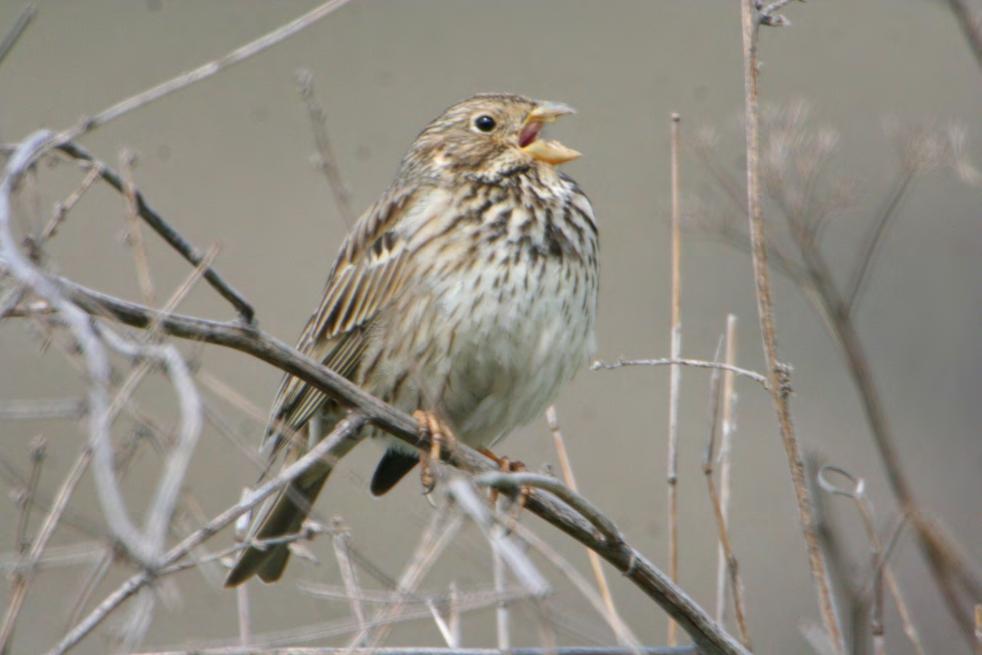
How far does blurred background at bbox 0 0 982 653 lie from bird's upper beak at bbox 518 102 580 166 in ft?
3.26

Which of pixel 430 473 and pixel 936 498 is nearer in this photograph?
pixel 430 473

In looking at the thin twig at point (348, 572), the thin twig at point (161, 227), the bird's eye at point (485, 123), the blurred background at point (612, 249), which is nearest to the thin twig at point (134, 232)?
the thin twig at point (161, 227)

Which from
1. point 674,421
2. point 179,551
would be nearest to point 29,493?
point 179,551

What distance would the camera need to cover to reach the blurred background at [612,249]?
6250mm

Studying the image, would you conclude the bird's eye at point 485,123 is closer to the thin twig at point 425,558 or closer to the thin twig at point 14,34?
the thin twig at point 425,558

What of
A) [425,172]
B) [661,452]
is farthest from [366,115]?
[425,172]

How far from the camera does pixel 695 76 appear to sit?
8398 mm

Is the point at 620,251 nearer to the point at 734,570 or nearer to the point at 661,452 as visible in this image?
the point at 661,452

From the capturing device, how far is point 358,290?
3971mm

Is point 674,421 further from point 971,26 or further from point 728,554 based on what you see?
point 971,26

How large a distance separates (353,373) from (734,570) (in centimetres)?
122

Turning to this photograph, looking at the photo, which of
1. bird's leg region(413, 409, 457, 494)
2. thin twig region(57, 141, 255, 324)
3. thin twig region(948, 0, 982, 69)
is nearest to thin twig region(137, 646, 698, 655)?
bird's leg region(413, 409, 457, 494)

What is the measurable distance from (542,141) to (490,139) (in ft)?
0.45

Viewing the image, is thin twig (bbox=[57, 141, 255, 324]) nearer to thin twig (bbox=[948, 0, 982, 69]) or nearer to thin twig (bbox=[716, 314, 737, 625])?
thin twig (bbox=[716, 314, 737, 625])
